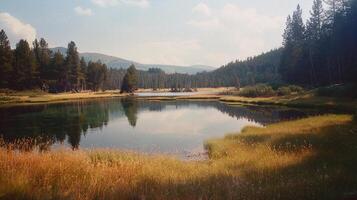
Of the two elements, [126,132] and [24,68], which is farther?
[24,68]

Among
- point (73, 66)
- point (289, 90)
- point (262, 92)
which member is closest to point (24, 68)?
point (73, 66)

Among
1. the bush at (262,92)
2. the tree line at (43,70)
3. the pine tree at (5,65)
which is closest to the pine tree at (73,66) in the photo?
the tree line at (43,70)

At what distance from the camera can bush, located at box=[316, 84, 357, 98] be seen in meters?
53.1

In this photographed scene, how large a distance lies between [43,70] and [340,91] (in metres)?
105

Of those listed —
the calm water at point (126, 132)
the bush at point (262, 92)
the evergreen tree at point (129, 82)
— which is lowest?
the calm water at point (126, 132)

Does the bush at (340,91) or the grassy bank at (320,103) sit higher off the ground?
the bush at (340,91)

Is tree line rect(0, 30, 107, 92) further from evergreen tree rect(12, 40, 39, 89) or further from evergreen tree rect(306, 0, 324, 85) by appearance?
evergreen tree rect(306, 0, 324, 85)

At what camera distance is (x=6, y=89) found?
111 m

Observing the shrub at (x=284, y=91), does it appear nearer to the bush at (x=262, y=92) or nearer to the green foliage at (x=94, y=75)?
→ the bush at (x=262, y=92)

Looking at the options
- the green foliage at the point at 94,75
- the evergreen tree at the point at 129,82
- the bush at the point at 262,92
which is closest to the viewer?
the bush at the point at 262,92

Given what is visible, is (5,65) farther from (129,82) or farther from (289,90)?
(289,90)

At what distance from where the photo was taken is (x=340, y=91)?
56719mm

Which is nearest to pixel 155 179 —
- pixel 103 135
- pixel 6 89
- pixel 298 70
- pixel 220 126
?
pixel 103 135

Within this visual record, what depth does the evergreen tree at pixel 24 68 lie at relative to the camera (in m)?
117
